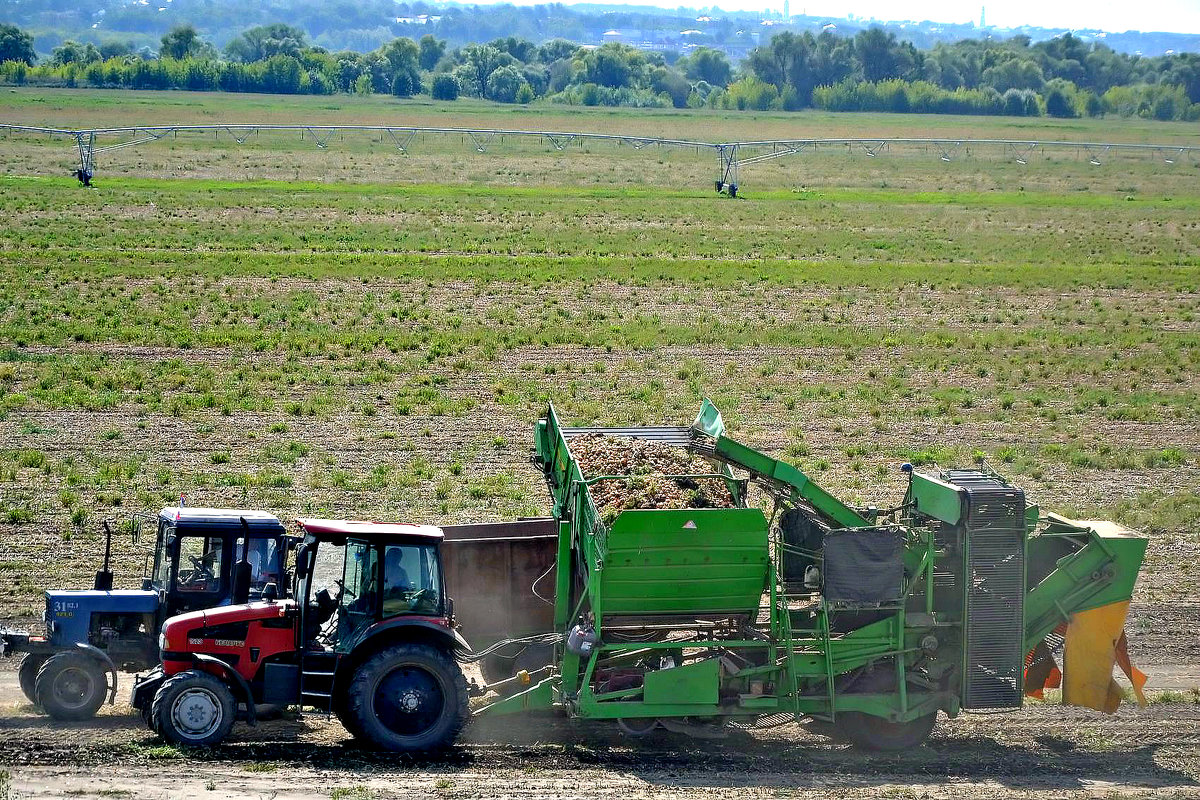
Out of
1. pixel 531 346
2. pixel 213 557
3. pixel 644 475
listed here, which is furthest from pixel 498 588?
pixel 531 346

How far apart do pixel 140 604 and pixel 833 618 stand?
720cm

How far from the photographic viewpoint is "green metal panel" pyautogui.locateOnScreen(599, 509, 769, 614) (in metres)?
12.5

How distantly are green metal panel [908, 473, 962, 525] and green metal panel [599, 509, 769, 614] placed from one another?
6.54 ft

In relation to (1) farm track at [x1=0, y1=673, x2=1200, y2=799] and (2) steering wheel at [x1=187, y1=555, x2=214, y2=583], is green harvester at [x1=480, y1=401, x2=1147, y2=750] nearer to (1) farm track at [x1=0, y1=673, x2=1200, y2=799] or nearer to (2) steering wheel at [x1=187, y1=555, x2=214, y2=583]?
(1) farm track at [x1=0, y1=673, x2=1200, y2=799]

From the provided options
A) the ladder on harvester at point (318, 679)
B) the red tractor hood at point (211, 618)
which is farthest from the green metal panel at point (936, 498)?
the red tractor hood at point (211, 618)

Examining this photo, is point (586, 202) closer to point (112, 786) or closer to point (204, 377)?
point (204, 377)

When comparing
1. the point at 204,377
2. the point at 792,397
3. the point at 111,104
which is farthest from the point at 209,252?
the point at 111,104

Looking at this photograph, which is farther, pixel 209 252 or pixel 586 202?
pixel 586 202

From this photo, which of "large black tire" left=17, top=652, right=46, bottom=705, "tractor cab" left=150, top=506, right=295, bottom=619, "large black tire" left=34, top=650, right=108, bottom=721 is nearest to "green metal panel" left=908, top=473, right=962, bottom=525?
"tractor cab" left=150, top=506, right=295, bottom=619

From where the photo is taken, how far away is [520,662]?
1424 centimetres

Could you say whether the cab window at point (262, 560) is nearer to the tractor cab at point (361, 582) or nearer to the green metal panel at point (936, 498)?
the tractor cab at point (361, 582)

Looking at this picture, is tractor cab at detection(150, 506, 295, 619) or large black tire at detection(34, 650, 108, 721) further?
tractor cab at detection(150, 506, 295, 619)

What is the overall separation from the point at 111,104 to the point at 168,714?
137m

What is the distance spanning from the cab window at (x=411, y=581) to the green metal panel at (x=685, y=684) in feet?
7.38
